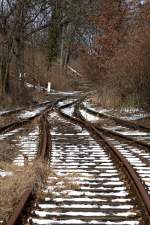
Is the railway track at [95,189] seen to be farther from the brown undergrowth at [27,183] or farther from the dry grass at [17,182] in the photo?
the dry grass at [17,182]

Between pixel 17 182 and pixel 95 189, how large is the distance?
1.21 metres

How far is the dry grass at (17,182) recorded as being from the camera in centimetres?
719

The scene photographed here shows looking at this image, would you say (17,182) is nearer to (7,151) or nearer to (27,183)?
(27,183)

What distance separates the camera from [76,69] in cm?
9525

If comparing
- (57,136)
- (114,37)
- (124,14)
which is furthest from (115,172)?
(124,14)

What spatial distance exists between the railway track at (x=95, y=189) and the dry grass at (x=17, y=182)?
0.21 metres

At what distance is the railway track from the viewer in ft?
22.4

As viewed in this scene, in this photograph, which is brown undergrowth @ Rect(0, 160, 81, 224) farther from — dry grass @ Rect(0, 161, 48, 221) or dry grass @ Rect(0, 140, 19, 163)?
dry grass @ Rect(0, 140, 19, 163)

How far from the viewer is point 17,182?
8344 millimetres

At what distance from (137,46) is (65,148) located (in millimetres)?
11061

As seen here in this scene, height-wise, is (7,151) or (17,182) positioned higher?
(17,182)

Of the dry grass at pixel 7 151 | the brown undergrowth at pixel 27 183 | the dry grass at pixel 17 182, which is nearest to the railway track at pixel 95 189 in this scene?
the brown undergrowth at pixel 27 183

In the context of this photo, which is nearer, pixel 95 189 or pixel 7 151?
pixel 95 189

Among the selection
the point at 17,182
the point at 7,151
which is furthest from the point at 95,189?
the point at 7,151
